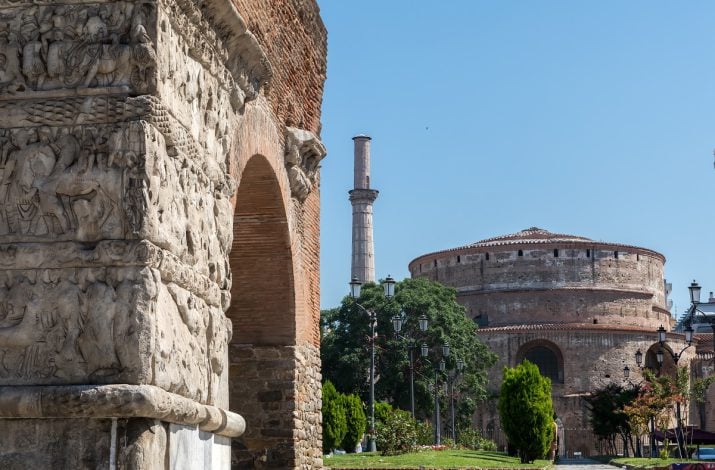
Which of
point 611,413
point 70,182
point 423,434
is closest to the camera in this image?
point 70,182

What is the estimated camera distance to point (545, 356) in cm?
5478

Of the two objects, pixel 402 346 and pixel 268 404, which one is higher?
pixel 402 346

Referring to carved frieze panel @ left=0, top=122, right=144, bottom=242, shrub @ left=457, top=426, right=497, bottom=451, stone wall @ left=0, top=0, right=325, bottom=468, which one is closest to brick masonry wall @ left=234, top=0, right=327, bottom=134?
stone wall @ left=0, top=0, right=325, bottom=468

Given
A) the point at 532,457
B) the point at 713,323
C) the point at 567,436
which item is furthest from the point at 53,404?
the point at 567,436

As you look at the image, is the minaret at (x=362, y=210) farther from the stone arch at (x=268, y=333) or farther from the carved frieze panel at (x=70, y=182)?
the carved frieze panel at (x=70, y=182)

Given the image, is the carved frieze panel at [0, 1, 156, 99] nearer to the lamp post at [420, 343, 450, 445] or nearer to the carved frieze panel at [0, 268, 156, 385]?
the carved frieze panel at [0, 268, 156, 385]

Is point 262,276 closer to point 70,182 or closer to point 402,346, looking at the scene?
point 70,182

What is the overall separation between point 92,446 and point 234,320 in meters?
5.74

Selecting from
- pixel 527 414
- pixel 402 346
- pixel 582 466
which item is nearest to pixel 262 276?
pixel 527 414

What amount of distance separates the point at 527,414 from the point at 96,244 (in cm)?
2421

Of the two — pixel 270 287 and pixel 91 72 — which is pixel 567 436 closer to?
pixel 270 287

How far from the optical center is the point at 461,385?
4516 cm

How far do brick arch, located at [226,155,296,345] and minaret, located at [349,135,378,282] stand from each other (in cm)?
5265

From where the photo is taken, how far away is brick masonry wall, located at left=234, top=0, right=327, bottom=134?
33.4 feet
